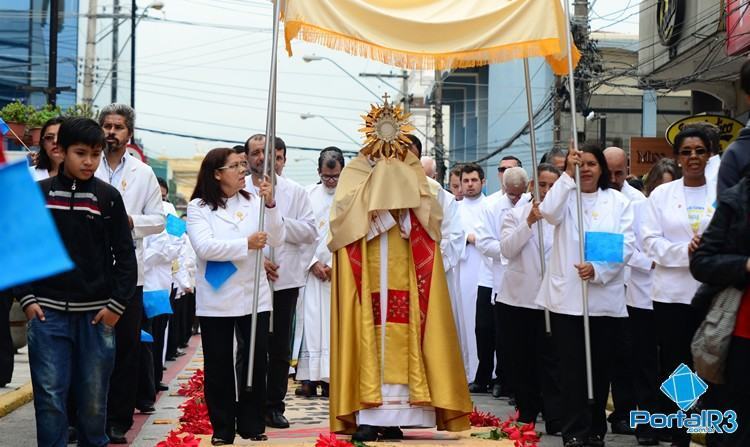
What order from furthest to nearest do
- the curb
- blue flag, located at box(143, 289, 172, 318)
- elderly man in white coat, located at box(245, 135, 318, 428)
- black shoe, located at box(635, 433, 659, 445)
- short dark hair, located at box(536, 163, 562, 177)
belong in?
the curb, blue flag, located at box(143, 289, 172, 318), short dark hair, located at box(536, 163, 562, 177), elderly man in white coat, located at box(245, 135, 318, 428), black shoe, located at box(635, 433, 659, 445)

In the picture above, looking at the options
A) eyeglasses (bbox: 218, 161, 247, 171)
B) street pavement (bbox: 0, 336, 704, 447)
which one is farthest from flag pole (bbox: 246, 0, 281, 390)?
street pavement (bbox: 0, 336, 704, 447)

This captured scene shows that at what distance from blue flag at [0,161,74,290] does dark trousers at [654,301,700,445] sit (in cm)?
607

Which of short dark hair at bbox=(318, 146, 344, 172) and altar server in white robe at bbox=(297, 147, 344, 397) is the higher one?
short dark hair at bbox=(318, 146, 344, 172)

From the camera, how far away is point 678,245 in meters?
8.83

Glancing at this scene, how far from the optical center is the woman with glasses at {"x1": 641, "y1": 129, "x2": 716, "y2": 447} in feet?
28.9

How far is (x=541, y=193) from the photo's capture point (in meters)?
10.7

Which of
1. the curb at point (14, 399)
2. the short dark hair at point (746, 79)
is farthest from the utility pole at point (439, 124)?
the short dark hair at point (746, 79)

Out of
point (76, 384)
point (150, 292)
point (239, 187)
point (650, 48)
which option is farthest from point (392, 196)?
point (650, 48)

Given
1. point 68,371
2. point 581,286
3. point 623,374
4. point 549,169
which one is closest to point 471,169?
point 549,169

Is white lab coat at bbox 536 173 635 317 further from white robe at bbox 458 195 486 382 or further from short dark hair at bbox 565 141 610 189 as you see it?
white robe at bbox 458 195 486 382

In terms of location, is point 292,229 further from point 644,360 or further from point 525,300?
point 644,360

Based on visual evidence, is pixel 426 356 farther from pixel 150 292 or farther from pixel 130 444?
pixel 150 292

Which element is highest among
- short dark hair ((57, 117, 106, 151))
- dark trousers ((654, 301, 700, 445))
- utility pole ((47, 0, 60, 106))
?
utility pole ((47, 0, 60, 106))

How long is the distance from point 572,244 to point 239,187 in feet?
8.15
